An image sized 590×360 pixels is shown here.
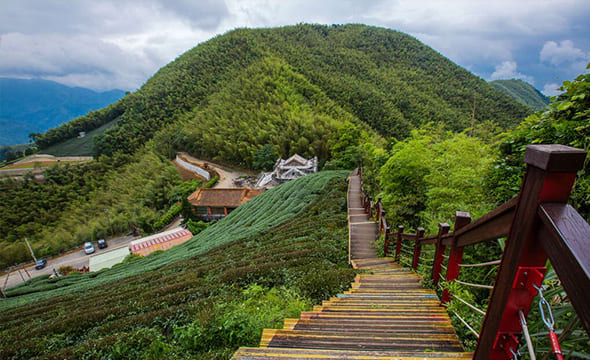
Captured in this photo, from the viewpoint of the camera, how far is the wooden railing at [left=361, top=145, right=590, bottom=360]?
0.76 metres

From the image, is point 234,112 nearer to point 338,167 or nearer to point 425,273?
point 338,167

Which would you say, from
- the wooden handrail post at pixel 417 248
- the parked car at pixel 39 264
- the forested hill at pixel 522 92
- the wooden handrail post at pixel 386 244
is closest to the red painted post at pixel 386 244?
the wooden handrail post at pixel 386 244

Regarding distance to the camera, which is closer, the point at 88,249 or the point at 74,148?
the point at 88,249

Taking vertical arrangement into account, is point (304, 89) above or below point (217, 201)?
above

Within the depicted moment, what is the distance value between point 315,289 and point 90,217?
3868cm

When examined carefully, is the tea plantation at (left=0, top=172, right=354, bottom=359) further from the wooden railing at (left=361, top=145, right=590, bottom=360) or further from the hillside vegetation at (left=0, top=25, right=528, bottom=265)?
the hillside vegetation at (left=0, top=25, right=528, bottom=265)

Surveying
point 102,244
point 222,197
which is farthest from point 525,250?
point 102,244

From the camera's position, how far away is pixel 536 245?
100 cm

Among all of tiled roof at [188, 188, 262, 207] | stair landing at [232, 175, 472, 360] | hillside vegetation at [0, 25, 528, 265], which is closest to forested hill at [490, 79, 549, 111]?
hillside vegetation at [0, 25, 528, 265]

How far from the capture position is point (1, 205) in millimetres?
33844

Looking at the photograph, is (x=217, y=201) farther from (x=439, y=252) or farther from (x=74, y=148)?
(x=74, y=148)

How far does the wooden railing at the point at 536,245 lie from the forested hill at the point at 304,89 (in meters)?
32.9

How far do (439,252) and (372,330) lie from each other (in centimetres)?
127

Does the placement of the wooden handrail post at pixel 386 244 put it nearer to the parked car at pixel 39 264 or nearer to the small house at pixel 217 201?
the small house at pixel 217 201
